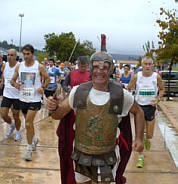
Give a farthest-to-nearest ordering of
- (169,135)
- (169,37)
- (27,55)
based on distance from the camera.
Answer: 1. (169,37)
2. (169,135)
3. (27,55)

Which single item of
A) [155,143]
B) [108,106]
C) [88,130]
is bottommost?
[155,143]

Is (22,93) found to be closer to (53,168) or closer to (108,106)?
(53,168)

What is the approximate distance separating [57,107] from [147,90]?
117 inches

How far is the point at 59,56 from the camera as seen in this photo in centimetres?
4588

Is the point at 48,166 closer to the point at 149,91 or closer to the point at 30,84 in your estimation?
the point at 30,84

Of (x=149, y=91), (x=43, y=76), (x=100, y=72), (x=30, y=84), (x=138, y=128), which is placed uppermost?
(x=100, y=72)

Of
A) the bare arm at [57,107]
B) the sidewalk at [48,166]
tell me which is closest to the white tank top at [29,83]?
the sidewalk at [48,166]

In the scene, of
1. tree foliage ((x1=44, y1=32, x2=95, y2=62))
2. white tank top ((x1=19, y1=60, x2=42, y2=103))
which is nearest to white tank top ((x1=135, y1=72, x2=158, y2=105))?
white tank top ((x1=19, y1=60, x2=42, y2=103))

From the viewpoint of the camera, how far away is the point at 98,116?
2.65m

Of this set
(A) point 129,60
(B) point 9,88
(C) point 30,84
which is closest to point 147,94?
(C) point 30,84

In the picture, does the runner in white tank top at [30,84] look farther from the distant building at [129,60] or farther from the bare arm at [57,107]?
the distant building at [129,60]

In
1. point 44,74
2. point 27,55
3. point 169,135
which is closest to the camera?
point 27,55

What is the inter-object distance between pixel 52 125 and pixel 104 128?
17.2 feet

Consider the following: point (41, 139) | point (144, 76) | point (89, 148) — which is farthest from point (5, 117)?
point (89, 148)
